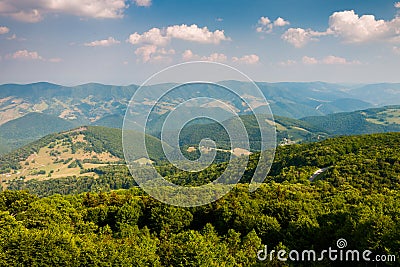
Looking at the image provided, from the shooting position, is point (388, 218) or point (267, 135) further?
point (388, 218)

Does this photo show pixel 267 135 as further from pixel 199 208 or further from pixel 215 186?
pixel 199 208

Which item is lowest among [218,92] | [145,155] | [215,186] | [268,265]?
[268,265]

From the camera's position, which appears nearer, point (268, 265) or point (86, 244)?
point (268, 265)

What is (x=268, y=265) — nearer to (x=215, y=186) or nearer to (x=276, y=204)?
(x=215, y=186)

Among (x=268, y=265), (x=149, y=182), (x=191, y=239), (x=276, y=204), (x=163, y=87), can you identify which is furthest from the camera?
(x=276, y=204)

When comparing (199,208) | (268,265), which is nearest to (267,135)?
(268,265)

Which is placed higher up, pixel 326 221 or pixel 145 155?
pixel 145 155

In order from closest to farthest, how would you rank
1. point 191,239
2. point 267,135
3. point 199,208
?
point 267,135
point 191,239
point 199,208

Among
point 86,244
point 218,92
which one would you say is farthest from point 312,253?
point 86,244

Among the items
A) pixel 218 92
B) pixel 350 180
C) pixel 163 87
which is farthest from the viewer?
pixel 350 180
